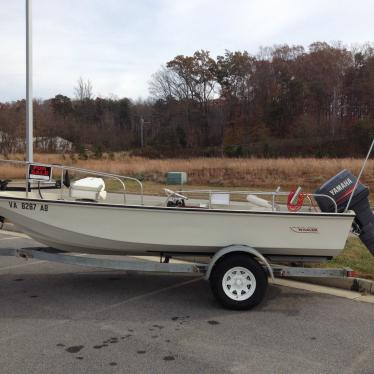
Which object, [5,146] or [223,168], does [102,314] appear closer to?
[223,168]

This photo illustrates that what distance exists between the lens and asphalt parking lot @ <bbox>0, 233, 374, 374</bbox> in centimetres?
392

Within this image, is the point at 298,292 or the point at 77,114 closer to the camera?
the point at 298,292

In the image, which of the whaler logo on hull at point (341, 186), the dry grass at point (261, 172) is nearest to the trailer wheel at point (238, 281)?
the whaler logo on hull at point (341, 186)

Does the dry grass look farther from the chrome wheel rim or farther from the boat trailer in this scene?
the chrome wheel rim

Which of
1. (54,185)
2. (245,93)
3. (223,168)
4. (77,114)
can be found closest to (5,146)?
(223,168)

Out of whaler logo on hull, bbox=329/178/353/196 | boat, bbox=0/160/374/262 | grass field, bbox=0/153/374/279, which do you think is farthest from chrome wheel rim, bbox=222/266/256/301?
grass field, bbox=0/153/374/279

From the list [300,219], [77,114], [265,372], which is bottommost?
[265,372]

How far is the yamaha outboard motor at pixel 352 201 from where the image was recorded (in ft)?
18.3

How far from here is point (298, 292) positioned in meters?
5.99

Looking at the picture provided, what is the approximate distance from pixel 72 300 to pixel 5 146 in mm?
47905

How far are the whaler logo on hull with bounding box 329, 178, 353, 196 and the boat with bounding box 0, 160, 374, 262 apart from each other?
0.01 metres

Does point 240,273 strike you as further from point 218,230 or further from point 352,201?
point 352,201

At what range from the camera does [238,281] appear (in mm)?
5305

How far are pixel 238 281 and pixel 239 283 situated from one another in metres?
0.03
